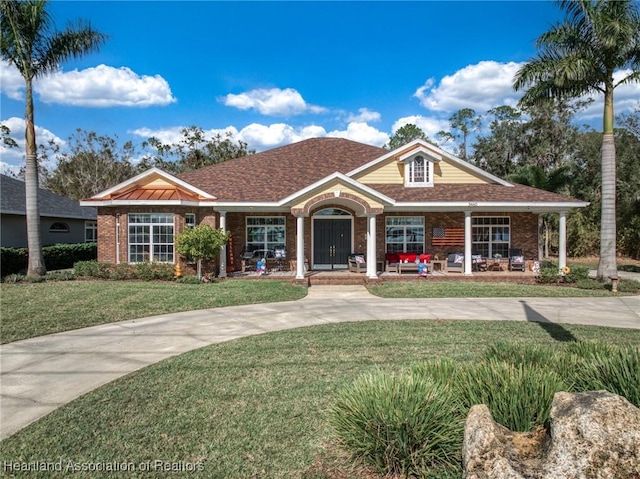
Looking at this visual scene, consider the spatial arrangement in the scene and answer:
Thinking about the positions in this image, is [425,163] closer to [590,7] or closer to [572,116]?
[590,7]

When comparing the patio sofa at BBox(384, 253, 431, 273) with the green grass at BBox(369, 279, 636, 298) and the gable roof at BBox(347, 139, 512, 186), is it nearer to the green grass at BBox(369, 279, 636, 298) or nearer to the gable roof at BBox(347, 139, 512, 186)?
the green grass at BBox(369, 279, 636, 298)

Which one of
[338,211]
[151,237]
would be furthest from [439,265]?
[151,237]

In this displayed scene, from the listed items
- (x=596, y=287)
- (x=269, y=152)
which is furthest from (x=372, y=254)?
(x=269, y=152)

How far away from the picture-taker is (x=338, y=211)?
1884 centimetres

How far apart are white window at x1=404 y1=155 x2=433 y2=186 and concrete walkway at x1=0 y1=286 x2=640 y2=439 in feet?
24.8

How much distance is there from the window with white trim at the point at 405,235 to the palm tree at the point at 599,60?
6.95m

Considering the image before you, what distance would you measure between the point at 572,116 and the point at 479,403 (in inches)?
1687

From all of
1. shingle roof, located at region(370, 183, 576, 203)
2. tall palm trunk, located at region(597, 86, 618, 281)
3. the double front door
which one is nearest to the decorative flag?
shingle roof, located at region(370, 183, 576, 203)

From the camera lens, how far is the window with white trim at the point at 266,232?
61.6ft

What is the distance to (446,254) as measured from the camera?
61.9 ft

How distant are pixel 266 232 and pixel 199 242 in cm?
418

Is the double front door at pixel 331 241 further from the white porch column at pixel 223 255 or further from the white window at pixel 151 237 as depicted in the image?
the white window at pixel 151 237

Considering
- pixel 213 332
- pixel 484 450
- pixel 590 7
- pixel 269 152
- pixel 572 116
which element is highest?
pixel 572 116

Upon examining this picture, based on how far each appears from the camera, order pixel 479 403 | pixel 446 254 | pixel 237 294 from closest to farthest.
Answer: pixel 479 403 < pixel 237 294 < pixel 446 254
